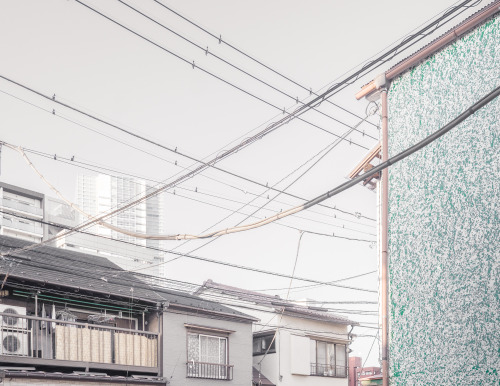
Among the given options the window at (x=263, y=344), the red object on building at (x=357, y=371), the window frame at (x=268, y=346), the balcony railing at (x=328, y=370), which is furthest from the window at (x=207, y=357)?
the red object on building at (x=357, y=371)

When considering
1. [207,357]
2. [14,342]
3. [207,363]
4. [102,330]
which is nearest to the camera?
[14,342]

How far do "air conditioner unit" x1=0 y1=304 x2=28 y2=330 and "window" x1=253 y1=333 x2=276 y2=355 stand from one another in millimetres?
13531

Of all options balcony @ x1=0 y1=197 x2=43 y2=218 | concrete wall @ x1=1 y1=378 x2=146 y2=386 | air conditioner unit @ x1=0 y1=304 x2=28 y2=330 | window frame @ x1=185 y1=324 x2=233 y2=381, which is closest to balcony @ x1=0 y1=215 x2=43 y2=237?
balcony @ x1=0 y1=197 x2=43 y2=218

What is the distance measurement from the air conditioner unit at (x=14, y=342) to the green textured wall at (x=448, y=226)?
13032 millimetres

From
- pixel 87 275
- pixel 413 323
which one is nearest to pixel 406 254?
pixel 413 323

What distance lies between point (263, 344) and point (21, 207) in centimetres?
6634

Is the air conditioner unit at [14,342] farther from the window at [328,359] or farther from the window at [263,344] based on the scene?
the window at [328,359]

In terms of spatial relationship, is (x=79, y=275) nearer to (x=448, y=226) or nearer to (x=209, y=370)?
(x=209, y=370)

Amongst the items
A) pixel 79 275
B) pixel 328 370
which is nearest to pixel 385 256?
pixel 79 275

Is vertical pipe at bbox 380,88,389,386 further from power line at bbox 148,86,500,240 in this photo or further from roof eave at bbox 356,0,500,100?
power line at bbox 148,86,500,240

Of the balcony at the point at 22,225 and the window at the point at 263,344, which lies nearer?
the window at the point at 263,344

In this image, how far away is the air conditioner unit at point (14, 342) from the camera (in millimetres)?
20219

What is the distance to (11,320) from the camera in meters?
20.8

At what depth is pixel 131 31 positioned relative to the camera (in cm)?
1112
